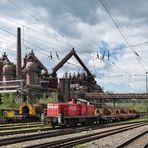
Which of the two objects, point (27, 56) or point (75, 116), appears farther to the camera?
point (27, 56)

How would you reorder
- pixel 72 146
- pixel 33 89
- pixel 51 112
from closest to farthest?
pixel 72 146 < pixel 51 112 < pixel 33 89

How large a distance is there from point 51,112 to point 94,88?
4258 inches

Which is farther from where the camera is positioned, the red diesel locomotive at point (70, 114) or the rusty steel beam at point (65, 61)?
the rusty steel beam at point (65, 61)

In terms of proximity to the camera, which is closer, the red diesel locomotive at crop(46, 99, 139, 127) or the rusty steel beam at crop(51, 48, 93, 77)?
the red diesel locomotive at crop(46, 99, 139, 127)

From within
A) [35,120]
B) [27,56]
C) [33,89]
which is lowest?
[35,120]

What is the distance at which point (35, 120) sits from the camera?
45531 millimetres

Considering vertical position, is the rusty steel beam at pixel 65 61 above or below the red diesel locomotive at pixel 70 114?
above

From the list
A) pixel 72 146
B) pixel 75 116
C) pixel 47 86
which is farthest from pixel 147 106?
pixel 72 146

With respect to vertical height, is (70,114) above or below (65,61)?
below

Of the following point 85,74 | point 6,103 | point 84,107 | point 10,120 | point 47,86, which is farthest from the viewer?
point 85,74

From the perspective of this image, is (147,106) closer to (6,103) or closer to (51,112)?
(6,103)

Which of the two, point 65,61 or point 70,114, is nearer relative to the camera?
point 70,114

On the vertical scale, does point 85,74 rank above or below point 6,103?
above

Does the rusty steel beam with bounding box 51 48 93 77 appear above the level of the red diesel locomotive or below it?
above
